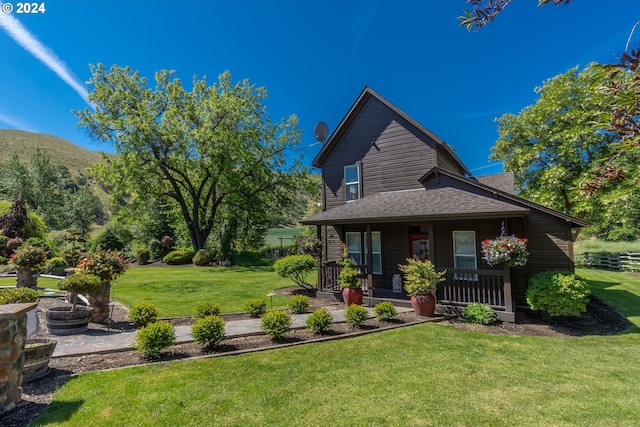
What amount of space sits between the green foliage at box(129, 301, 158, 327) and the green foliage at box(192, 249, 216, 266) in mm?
16166

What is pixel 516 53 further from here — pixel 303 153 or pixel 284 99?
pixel 284 99

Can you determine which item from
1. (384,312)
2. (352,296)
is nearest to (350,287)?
(352,296)

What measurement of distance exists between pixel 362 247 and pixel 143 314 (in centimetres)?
844

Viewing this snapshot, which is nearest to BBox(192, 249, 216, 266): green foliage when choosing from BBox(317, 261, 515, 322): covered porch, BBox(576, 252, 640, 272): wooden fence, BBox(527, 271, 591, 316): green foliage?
BBox(317, 261, 515, 322): covered porch

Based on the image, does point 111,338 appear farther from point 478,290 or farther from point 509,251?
point 509,251

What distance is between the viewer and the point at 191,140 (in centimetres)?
2341

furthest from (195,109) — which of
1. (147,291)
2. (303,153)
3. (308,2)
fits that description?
(147,291)

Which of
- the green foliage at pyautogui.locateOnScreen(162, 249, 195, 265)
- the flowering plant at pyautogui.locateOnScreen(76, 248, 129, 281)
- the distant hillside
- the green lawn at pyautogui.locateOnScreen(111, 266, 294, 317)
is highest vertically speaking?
the distant hillside

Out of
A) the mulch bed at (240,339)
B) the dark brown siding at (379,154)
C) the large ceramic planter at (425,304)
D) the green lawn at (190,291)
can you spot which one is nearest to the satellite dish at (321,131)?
the dark brown siding at (379,154)

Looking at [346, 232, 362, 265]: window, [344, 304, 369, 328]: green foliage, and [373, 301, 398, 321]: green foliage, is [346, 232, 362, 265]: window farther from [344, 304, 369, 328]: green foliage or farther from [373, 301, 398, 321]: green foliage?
[344, 304, 369, 328]: green foliage

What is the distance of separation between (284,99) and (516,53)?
→ 68.4ft

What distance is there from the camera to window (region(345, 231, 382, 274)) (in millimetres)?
12516

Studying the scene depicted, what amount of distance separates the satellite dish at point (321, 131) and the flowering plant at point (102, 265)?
11451mm

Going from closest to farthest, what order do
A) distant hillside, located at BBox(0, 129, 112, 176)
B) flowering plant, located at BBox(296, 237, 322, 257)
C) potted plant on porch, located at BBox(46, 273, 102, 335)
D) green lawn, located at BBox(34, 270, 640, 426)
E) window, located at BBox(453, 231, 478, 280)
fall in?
1. green lawn, located at BBox(34, 270, 640, 426)
2. potted plant on porch, located at BBox(46, 273, 102, 335)
3. window, located at BBox(453, 231, 478, 280)
4. flowering plant, located at BBox(296, 237, 322, 257)
5. distant hillside, located at BBox(0, 129, 112, 176)
